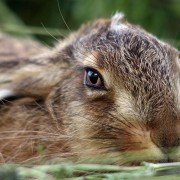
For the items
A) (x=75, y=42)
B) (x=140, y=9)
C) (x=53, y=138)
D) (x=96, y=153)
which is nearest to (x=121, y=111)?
(x=96, y=153)

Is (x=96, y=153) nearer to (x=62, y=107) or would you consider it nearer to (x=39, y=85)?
(x=62, y=107)

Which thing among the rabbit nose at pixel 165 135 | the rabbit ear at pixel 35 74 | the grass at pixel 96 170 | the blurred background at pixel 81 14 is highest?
the blurred background at pixel 81 14

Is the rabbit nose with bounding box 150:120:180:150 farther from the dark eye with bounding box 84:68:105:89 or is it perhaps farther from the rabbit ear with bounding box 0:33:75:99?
the rabbit ear with bounding box 0:33:75:99

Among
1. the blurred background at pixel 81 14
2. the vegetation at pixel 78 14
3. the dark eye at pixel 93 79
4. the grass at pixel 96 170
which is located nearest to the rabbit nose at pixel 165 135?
the grass at pixel 96 170

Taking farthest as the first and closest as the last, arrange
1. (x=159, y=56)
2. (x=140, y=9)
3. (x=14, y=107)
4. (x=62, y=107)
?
(x=140, y=9)
(x=14, y=107)
(x=62, y=107)
(x=159, y=56)

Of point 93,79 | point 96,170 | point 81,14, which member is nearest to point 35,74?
point 93,79

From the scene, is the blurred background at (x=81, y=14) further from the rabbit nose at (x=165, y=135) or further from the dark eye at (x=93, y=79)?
the rabbit nose at (x=165, y=135)
